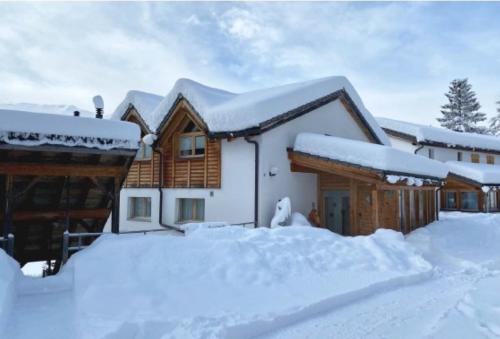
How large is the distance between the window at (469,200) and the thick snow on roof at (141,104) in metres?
21.5

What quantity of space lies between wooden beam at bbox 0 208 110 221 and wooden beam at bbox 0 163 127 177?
1331 millimetres

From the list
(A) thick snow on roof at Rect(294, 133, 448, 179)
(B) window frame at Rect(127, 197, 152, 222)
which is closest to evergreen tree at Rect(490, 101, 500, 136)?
(A) thick snow on roof at Rect(294, 133, 448, 179)

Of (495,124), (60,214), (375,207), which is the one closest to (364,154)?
(375,207)

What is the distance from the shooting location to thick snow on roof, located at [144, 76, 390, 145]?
12969mm

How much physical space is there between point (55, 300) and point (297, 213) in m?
8.87

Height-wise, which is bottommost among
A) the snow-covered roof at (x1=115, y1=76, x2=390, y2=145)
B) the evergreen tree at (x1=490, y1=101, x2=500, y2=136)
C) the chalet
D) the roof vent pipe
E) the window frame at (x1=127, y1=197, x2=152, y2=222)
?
the window frame at (x1=127, y1=197, x2=152, y2=222)

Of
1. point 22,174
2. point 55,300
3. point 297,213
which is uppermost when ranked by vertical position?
point 22,174

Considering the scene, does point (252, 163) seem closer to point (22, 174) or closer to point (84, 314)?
point (22, 174)

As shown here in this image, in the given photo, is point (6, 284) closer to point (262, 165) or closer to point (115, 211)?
point (115, 211)

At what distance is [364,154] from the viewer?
40.6 ft

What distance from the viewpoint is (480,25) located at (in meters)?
11.5

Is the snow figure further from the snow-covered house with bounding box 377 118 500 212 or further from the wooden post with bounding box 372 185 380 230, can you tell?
the snow-covered house with bounding box 377 118 500 212

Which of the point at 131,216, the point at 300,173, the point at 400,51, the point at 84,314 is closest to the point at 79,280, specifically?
the point at 84,314

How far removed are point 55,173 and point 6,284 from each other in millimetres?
2984
